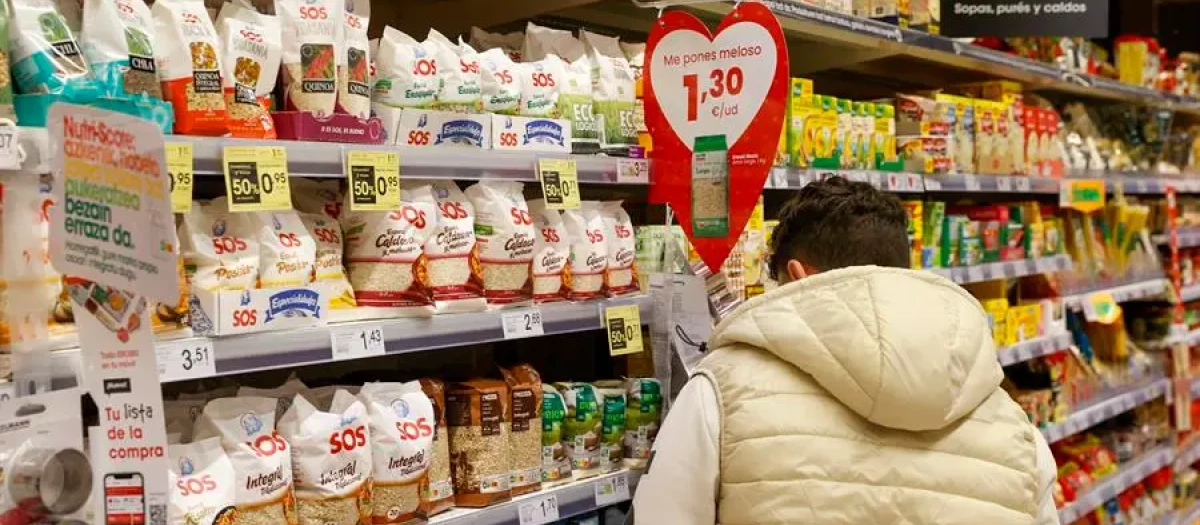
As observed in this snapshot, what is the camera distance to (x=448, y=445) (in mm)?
2344

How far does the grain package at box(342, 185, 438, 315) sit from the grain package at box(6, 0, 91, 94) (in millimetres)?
626

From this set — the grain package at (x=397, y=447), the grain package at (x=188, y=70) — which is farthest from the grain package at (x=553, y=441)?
the grain package at (x=188, y=70)

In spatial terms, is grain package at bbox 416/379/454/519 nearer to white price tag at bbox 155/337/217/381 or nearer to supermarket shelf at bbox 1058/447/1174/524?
white price tag at bbox 155/337/217/381

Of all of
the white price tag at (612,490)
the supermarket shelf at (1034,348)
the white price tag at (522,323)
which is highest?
the white price tag at (522,323)

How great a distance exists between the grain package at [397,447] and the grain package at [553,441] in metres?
0.37

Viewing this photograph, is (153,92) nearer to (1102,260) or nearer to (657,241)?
(657,241)

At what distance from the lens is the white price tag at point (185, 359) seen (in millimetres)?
1738

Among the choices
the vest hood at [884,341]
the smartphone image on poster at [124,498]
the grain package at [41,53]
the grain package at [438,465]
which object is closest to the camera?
the smartphone image on poster at [124,498]

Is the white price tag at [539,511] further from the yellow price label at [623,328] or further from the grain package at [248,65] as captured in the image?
the grain package at [248,65]

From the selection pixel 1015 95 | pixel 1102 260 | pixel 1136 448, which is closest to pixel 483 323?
pixel 1015 95

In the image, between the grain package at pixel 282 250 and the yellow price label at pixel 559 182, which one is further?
the yellow price label at pixel 559 182

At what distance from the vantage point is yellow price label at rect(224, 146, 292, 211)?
185cm

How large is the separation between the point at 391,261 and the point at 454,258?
151mm

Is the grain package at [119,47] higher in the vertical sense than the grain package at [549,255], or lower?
higher
